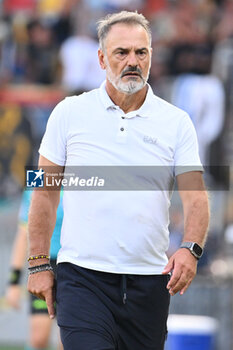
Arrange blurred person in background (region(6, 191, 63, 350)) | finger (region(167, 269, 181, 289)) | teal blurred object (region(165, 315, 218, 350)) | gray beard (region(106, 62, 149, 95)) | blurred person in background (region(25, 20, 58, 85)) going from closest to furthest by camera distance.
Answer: finger (region(167, 269, 181, 289)) → gray beard (region(106, 62, 149, 95)) → blurred person in background (region(6, 191, 63, 350)) → teal blurred object (region(165, 315, 218, 350)) → blurred person in background (region(25, 20, 58, 85))

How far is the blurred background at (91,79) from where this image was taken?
38.0 ft

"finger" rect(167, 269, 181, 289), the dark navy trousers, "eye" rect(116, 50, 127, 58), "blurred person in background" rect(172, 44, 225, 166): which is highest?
"blurred person in background" rect(172, 44, 225, 166)

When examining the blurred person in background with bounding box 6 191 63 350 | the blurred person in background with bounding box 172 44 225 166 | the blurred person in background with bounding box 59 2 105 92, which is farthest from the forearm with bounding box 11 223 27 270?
the blurred person in background with bounding box 59 2 105 92

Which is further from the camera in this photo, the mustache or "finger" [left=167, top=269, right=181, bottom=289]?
the mustache

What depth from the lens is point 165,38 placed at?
14.0 metres

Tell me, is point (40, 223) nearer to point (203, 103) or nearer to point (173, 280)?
point (173, 280)

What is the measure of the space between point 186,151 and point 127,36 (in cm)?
69

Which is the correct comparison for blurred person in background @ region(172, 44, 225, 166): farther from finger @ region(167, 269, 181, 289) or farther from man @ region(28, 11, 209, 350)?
finger @ region(167, 269, 181, 289)

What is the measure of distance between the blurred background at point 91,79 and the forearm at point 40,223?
18.7ft

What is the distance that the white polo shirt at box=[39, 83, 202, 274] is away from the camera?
500 cm

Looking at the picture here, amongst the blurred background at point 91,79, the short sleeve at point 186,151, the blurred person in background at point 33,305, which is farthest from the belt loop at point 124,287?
the blurred background at point 91,79

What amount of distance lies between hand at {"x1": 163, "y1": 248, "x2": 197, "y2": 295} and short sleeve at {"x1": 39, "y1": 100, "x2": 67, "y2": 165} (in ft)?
2.65

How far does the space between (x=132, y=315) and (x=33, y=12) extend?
1051 cm

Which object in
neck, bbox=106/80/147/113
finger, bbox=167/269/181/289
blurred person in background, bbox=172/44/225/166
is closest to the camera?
finger, bbox=167/269/181/289
